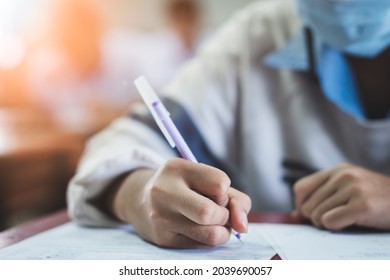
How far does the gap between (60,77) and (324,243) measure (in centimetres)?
138

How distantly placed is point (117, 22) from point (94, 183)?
150 centimetres

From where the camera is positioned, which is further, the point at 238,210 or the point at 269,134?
the point at 269,134

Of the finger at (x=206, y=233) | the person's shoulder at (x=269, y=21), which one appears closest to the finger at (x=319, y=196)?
the finger at (x=206, y=233)

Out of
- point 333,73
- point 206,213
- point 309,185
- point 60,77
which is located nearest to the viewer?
point 206,213

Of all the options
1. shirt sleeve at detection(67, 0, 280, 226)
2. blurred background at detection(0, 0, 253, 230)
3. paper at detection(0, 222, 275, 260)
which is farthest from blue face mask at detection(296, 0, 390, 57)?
blurred background at detection(0, 0, 253, 230)

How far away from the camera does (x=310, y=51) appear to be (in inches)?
21.4

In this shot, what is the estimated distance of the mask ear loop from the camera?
0.54 metres

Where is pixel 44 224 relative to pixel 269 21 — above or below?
below

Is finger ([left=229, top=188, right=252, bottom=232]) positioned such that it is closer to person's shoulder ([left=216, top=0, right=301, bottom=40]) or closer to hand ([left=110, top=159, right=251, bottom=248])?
hand ([left=110, top=159, right=251, bottom=248])

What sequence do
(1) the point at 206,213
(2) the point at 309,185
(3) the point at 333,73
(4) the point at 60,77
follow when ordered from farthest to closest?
(4) the point at 60,77 → (3) the point at 333,73 → (2) the point at 309,185 → (1) the point at 206,213

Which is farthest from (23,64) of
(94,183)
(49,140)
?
(94,183)

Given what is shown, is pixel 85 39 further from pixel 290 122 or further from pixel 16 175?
pixel 290 122

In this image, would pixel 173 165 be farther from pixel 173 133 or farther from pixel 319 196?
pixel 319 196

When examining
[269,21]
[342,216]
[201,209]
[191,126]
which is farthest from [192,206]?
[269,21]
